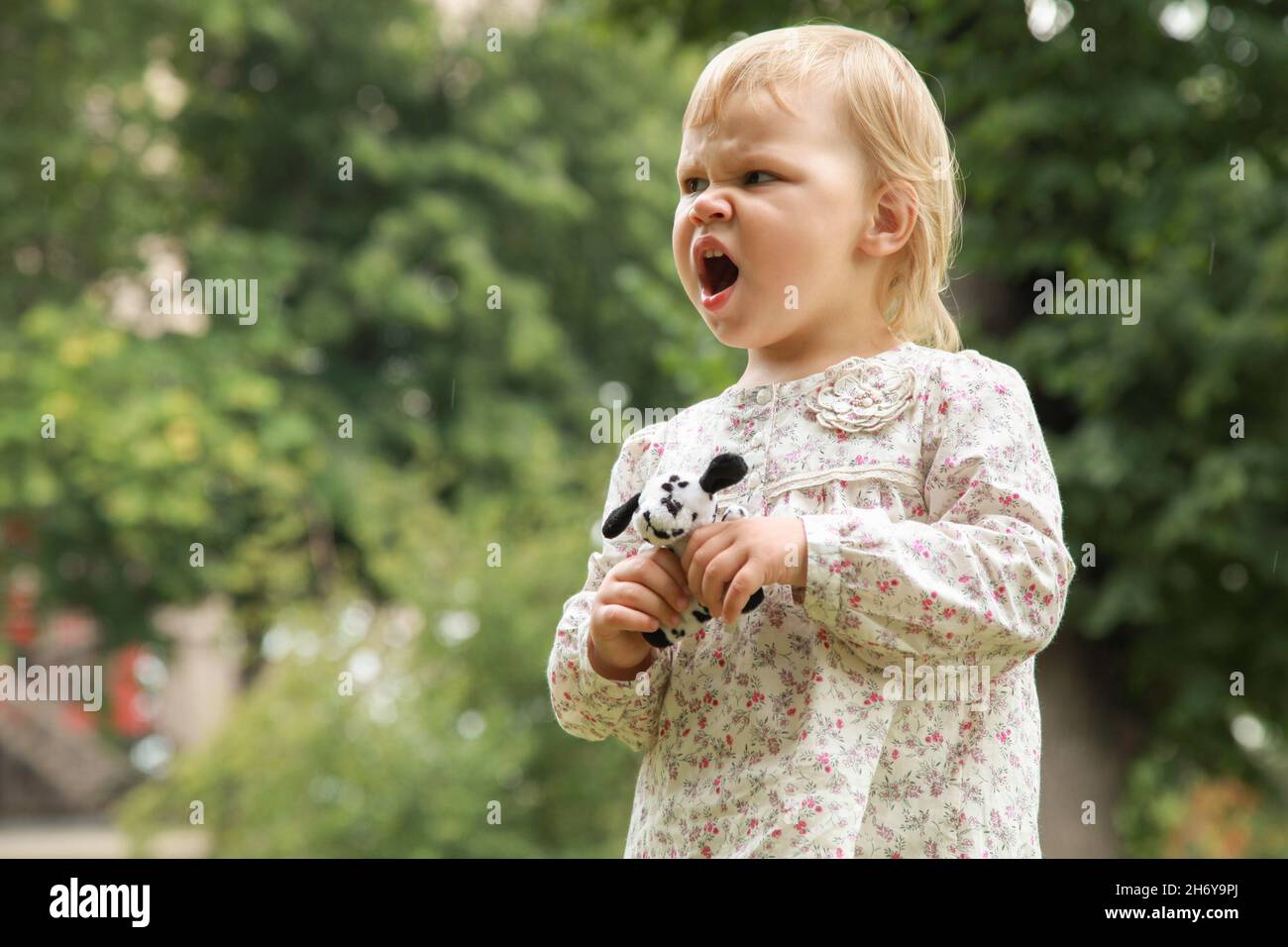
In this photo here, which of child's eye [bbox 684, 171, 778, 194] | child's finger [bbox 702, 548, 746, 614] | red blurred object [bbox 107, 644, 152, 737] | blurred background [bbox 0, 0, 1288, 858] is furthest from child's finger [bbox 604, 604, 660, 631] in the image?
red blurred object [bbox 107, 644, 152, 737]

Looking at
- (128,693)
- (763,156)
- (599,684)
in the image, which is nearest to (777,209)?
(763,156)

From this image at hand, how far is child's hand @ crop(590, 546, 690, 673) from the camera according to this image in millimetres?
1827

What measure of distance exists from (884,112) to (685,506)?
653 mm

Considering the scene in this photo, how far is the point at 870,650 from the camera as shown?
1.83 metres

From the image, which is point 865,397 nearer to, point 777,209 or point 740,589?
point 777,209

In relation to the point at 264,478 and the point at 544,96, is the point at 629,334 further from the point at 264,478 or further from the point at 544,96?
the point at 264,478

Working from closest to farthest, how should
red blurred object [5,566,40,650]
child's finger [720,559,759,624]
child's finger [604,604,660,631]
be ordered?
child's finger [720,559,759,624]
child's finger [604,604,660,631]
red blurred object [5,566,40,650]

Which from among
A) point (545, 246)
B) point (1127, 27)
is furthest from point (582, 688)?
point (545, 246)

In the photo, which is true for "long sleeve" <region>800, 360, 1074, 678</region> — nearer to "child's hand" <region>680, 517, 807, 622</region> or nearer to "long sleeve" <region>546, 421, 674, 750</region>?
"child's hand" <region>680, 517, 807, 622</region>

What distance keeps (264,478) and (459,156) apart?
370 cm

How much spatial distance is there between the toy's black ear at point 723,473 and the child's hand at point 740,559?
0.05 metres

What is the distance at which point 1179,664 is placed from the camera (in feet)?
20.8

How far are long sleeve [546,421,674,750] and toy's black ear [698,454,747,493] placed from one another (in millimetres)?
193

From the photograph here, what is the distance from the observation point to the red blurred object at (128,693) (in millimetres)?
13719
